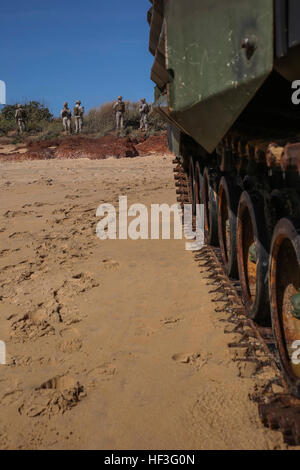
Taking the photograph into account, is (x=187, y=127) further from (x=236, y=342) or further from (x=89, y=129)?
(x=89, y=129)

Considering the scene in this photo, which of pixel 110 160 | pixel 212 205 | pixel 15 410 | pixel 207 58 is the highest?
pixel 110 160

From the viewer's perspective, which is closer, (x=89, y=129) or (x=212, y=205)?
(x=212, y=205)

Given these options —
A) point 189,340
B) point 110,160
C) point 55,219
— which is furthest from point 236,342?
point 110,160

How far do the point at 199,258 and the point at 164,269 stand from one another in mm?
479

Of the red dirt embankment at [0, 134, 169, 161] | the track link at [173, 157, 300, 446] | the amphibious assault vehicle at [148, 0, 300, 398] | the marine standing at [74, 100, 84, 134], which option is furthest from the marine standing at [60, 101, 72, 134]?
the amphibious assault vehicle at [148, 0, 300, 398]

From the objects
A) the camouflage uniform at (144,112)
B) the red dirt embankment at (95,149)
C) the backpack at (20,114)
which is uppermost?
the backpack at (20,114)

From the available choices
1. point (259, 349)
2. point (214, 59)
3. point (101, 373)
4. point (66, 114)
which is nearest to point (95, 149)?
point (66, 114)

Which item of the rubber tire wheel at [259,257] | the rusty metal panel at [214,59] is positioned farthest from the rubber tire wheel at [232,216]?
the rusty metal panel at [214,59]

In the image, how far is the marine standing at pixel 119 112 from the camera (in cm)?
2345

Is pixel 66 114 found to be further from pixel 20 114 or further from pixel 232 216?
pixel 232 216

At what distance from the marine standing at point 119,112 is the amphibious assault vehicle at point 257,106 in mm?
20912

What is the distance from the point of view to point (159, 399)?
247 centimetres

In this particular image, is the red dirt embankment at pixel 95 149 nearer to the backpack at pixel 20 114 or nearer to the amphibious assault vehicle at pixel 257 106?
the backpack at pixel 20 114

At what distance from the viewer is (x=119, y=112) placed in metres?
23.8
